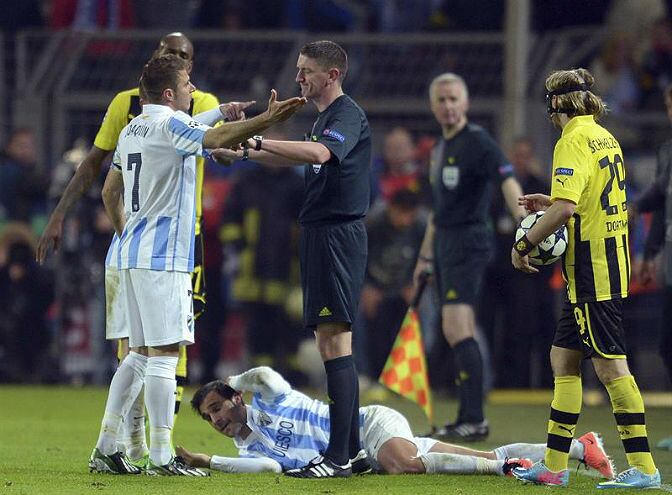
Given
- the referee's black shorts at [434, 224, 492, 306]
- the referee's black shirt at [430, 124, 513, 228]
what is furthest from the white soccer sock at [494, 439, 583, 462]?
the referee's black shirt at [430, 124, 513, 228]

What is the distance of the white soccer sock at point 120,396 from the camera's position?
720cm

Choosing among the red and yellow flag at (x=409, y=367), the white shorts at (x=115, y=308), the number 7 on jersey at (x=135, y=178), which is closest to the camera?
the number 7 on jersey at (x=135, y=178)

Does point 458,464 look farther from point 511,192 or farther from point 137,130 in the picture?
point 511,192

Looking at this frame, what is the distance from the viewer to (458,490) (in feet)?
22.3

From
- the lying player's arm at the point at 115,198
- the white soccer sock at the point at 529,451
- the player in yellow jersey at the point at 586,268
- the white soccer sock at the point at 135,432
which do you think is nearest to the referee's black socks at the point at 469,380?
the white soccer sock at the point at 529,451

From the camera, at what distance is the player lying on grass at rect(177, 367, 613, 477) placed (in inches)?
293

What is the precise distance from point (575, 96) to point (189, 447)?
3547 millimetres

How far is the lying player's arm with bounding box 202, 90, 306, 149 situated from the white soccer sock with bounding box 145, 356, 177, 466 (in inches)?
43.2

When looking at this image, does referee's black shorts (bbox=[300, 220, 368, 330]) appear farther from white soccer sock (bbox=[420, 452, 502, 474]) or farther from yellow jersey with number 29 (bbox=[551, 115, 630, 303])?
yellow jersey with number 29 (bbox=[551, 115, 630, 303])

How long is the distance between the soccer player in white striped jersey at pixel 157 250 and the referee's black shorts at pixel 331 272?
23.4 inches

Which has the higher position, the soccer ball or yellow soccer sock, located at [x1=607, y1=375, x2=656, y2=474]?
the soccer ball

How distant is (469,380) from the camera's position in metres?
9.53

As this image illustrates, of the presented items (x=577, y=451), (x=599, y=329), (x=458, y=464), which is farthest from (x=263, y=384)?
(x=599, y=329)

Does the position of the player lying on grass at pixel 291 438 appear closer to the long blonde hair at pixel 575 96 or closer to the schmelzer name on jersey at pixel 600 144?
the schmelzer name on jersey at pixel 600 144
